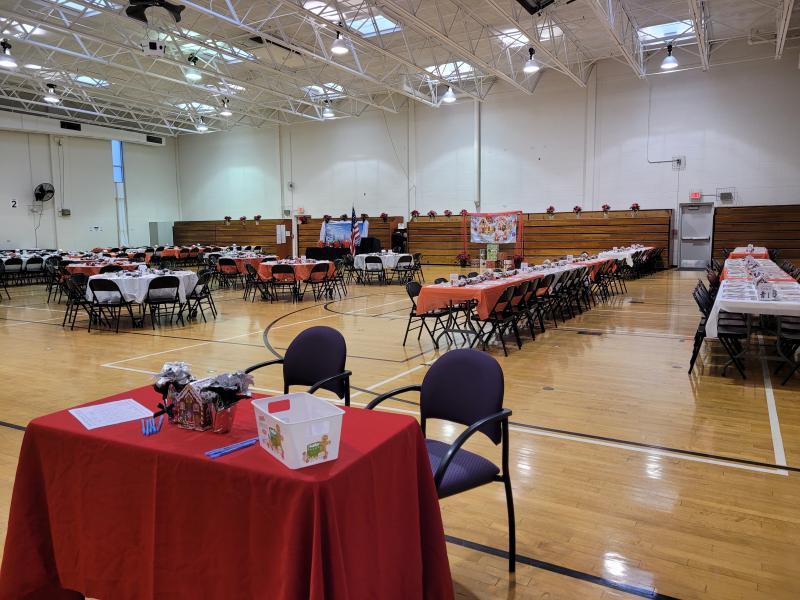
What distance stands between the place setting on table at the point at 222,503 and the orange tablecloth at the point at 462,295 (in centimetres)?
465

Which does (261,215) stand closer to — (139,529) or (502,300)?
(502,300)

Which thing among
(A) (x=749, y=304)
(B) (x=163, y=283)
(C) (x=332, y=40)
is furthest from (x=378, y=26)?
(A) (x=749, y=304)

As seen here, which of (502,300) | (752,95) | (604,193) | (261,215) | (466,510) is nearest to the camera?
(466,510)

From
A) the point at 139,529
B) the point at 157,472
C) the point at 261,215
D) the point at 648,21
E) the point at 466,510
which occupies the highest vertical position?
the point at 648,21

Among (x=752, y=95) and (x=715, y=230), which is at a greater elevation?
(x=752, y=95)

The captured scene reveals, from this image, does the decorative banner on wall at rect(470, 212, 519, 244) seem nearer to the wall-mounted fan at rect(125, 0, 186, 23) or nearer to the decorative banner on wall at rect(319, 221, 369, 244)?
the decorative banner on wall at rect(319, 221, 369, 244)

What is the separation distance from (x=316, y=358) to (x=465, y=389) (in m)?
1.02

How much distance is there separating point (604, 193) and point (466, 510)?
17.5 metres

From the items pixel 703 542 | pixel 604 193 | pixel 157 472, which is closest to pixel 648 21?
pixel 604 193

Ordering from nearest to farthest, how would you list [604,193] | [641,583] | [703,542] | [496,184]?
[641,583] → [703,542] → [604,193] → [496,184]

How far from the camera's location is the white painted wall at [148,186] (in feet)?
81.0

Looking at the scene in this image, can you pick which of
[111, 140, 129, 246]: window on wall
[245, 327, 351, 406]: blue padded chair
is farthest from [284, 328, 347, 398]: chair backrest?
[111, 140, 129, 246]: window on wall

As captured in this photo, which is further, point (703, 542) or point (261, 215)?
point (261, 215)

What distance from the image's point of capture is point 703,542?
2584 mm
